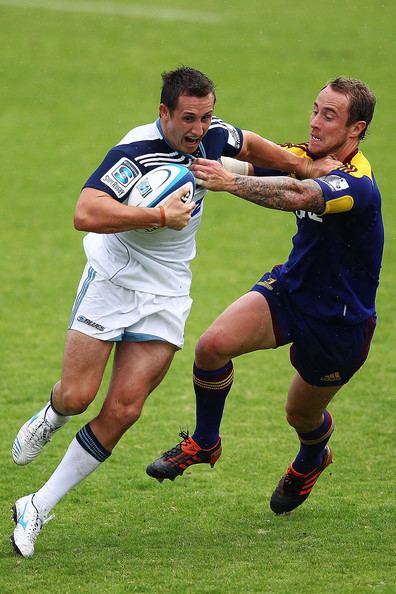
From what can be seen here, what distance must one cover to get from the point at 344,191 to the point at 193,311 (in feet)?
22.4

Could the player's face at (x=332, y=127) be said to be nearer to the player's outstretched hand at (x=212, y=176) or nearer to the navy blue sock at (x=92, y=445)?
the player's outstretched hand at (x=212, y=176)

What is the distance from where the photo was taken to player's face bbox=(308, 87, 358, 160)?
264 inches

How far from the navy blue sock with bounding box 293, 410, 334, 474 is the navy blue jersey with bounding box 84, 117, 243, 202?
6.49 ft

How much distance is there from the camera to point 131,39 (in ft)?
85.5

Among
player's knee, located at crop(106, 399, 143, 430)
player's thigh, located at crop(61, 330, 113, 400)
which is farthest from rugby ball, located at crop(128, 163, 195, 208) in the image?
player's knee, located at crop(106, 399, 143, 430)

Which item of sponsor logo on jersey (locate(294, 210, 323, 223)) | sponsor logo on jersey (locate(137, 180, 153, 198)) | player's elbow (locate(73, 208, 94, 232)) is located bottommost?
sponsor logo on jersey (locate(294, 210, 323, 223))

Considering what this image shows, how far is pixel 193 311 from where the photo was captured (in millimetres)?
13102

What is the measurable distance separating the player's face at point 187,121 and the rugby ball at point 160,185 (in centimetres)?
18

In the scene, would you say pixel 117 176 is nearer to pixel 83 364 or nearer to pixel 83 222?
pixel 83 222

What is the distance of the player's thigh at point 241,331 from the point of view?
6.89 metres

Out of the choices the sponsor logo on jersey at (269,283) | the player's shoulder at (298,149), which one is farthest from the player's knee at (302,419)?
the player's shoulder at (298,149)

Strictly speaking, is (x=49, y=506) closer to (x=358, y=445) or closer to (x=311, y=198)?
(x=311, y=198)

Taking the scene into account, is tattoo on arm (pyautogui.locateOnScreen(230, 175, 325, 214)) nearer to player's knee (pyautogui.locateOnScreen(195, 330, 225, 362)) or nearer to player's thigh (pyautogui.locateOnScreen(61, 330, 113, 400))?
player's knee (pyautogui.locateOnScreen(195, 330, 225, 362))

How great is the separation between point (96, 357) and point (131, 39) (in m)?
20.5
